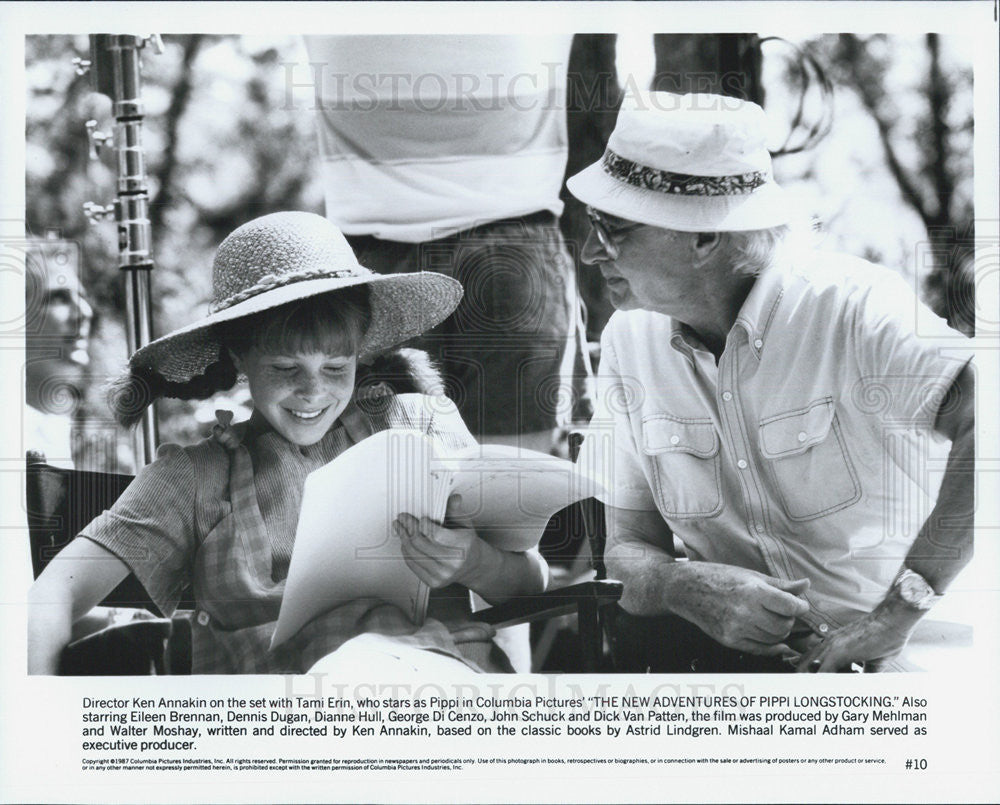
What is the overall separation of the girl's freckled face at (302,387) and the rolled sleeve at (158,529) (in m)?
0.33

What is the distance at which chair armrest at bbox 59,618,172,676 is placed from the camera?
4.37m

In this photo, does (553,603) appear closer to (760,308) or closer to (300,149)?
(760,308)

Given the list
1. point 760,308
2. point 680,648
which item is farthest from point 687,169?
point 680,648

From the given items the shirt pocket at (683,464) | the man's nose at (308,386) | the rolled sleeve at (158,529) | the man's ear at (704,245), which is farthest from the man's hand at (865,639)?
the rolled sleeve at (158,529)

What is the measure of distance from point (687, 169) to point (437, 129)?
78 cm

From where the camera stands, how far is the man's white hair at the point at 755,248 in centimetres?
432

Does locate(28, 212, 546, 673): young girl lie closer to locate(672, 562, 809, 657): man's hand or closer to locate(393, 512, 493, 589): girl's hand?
locate(393, 512, 493, 589): girl's hand

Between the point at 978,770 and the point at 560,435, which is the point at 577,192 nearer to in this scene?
the point at 560,435

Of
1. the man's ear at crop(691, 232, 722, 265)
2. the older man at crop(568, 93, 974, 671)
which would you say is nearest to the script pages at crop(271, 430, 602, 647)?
the older man at crop(568, 93, 974, 671)

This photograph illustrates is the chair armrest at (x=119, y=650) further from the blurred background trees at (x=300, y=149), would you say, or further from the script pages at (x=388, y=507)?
the blurred background trees at (x=300, y=149)

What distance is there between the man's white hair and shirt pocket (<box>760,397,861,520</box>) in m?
0.46

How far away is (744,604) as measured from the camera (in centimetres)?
435

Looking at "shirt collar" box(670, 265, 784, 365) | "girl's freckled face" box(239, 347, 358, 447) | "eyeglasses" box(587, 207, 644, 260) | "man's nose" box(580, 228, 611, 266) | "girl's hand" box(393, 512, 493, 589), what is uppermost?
"eyeglasses" box(587, 207, 644, 260)

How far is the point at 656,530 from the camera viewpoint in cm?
439
